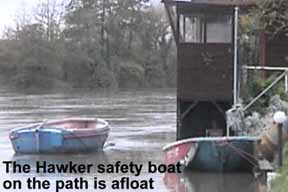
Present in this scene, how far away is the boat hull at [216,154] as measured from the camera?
676 inches

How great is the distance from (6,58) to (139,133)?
40.9 metres

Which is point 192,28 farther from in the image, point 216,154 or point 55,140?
point 216,154

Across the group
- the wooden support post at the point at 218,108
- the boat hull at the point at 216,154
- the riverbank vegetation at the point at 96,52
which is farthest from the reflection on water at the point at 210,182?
the riverbank vegetation at the point at 96,52

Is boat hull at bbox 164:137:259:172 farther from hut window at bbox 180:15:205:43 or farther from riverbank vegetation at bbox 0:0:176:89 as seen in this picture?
riverbank vegetation at bbox 0:0:176:89

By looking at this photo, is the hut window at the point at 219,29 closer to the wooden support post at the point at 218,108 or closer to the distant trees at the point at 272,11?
the wooden support post at the point at 218,108

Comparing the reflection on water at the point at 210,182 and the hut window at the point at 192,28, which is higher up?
the hut window at the point at 192,28

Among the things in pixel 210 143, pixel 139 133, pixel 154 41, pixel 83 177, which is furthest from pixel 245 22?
pixel 154 41

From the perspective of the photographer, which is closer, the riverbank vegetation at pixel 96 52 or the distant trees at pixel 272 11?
the distant trees at pixel 272 11

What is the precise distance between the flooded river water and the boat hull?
0.25 metres

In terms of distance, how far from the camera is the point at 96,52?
66.6 metres

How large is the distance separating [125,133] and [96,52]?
127 feet

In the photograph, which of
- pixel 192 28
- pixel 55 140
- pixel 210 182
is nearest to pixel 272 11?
pixel 210 182

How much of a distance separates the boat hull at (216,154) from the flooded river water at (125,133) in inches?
9.9

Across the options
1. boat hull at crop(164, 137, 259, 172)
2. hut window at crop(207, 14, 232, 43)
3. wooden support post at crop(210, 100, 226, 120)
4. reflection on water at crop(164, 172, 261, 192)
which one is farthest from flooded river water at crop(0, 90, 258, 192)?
hut window at crop(207, 14, 232, 43)
